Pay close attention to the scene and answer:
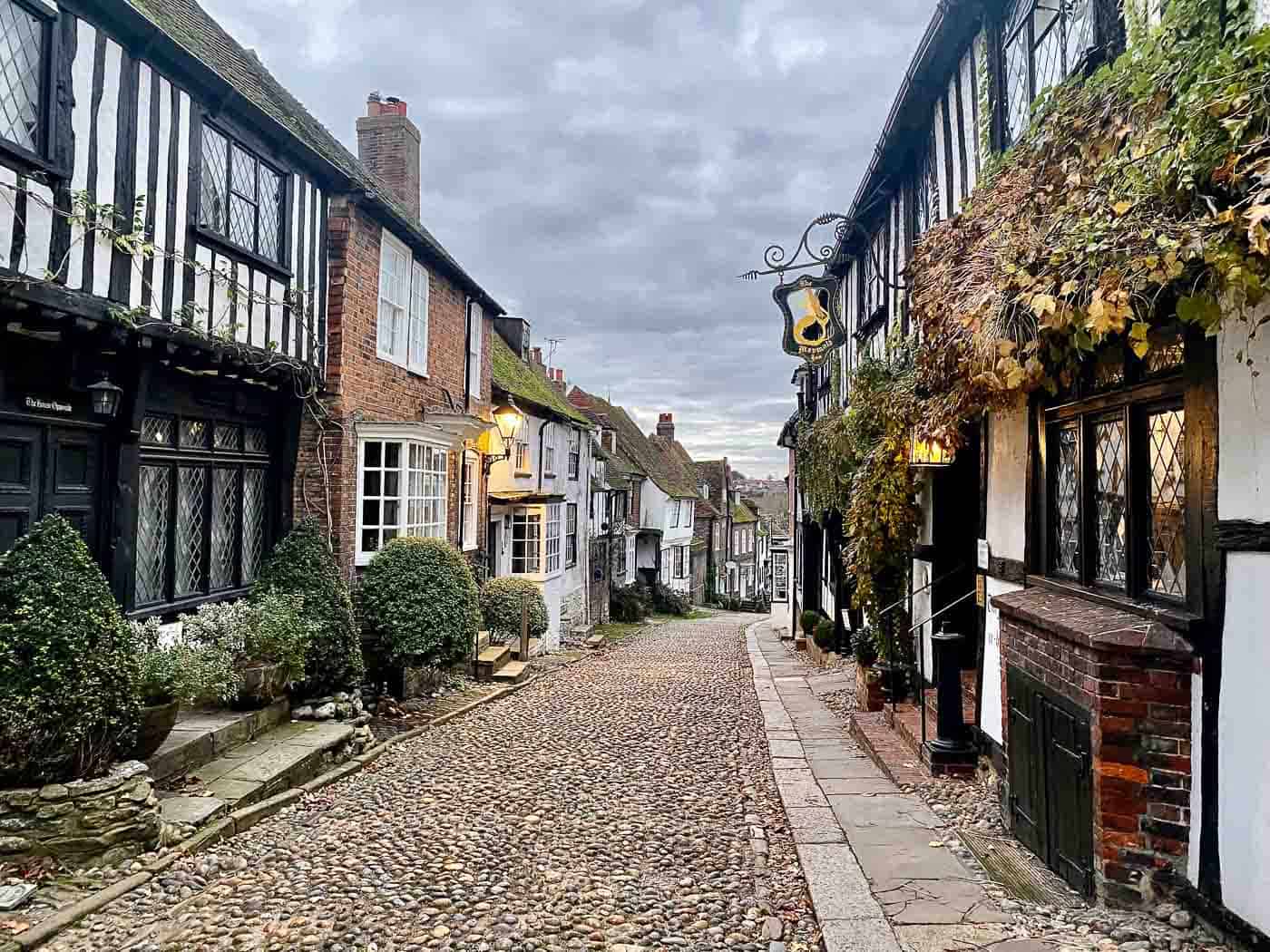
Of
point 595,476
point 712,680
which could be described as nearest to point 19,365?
point 712,680

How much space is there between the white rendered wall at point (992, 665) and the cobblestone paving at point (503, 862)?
1.75 metres

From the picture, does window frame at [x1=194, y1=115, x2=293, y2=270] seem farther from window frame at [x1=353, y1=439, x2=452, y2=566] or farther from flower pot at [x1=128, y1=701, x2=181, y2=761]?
flower pot at [x1=128, y1=701, x2=181, y2=761]

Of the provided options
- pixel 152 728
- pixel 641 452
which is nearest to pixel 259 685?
pixel 152 728

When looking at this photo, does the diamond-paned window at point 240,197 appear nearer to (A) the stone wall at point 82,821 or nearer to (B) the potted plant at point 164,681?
(B) the potted plant at point 164,681

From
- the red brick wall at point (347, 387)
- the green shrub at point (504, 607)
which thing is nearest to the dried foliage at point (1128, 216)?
the red brick wall at point (347, 387)

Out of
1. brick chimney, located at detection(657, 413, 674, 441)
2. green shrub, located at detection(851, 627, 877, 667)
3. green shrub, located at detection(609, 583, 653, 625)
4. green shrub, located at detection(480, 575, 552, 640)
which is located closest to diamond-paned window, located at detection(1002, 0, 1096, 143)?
green shrub, located at detection(851, 627, 877, 667)

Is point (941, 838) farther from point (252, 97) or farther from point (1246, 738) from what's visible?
point (252, 97)

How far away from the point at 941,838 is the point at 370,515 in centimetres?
802

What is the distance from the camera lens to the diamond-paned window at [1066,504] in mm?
5044

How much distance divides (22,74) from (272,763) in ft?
18.1

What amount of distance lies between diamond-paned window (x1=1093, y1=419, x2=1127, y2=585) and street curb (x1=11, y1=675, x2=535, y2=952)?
5.89m

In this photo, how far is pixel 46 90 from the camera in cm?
599

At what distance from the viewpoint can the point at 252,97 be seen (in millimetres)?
8555

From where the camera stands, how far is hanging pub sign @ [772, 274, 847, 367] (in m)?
8.56
